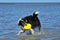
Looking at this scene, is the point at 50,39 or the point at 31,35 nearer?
the point at 50,39

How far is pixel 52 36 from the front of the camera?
610 inches

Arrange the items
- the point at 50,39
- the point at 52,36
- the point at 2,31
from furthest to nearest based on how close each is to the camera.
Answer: the point at 2,31
the point at 52,36
the point at 50,39

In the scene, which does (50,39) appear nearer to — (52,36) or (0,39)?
(52,36)

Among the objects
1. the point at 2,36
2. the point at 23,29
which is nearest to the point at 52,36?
the point at 23,29

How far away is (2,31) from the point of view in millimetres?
17812

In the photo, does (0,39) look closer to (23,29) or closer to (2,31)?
(23,29)

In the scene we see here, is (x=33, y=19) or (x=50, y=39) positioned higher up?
A: (x=33, y=19)

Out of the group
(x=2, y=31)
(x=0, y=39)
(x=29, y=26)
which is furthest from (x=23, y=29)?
(x=2, y=31)

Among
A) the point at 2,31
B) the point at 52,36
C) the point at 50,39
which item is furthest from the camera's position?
the point at 2,31

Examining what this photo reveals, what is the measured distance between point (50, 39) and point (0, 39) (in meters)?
2.30

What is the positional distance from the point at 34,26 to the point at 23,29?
0.79 m

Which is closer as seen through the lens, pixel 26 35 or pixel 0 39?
pixel 0 39

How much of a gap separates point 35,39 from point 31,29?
1.15 m

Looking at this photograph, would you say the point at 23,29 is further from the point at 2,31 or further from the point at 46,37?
the point at 2,31
